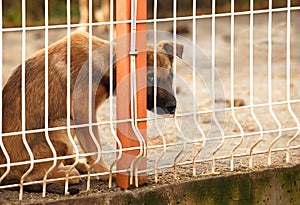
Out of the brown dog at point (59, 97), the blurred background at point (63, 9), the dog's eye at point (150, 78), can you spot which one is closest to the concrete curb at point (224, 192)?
the brown dog at point (59, 97)

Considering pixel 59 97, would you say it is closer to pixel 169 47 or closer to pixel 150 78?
pixel 150 78

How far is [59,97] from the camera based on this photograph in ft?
19.0

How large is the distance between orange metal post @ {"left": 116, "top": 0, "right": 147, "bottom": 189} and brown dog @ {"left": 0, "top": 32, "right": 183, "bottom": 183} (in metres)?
0.29

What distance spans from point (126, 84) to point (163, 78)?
25.7 inches

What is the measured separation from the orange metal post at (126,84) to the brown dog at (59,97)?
29 centimetres

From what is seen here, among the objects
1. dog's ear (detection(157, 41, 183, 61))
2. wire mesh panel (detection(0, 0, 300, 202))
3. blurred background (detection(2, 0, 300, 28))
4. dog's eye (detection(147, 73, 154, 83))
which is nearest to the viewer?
wire mesh panel (detection(0, 0, 300, 202))

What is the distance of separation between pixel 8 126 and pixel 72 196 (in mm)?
691

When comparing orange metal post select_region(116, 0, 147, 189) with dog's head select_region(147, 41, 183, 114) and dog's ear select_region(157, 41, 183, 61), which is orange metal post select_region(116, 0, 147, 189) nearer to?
dog's head select_region(147, 41, 183, 114)

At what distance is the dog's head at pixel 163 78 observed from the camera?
5.85 meters

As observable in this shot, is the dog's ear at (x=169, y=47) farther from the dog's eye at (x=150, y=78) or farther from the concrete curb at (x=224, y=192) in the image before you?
the concrete curb at (x=224, y=192)

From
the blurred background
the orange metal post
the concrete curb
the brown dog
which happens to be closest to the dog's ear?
the brown dog

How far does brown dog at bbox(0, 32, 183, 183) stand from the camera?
18.3 ft

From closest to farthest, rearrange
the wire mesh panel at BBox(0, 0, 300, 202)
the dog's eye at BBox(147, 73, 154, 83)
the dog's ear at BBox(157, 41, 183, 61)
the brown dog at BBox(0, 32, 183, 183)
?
the wire mesh panel at BBox(0, 0, 300, 202)
the brown dog at BBox(0, 32, 183, 183)
the dog's eye at BBox(147, 73, 154, 83)
the dog's ear at BBox(157, 41, 183, 61)

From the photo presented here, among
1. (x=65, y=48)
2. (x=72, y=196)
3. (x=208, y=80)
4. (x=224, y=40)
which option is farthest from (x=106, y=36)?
(x=72, y=196)
